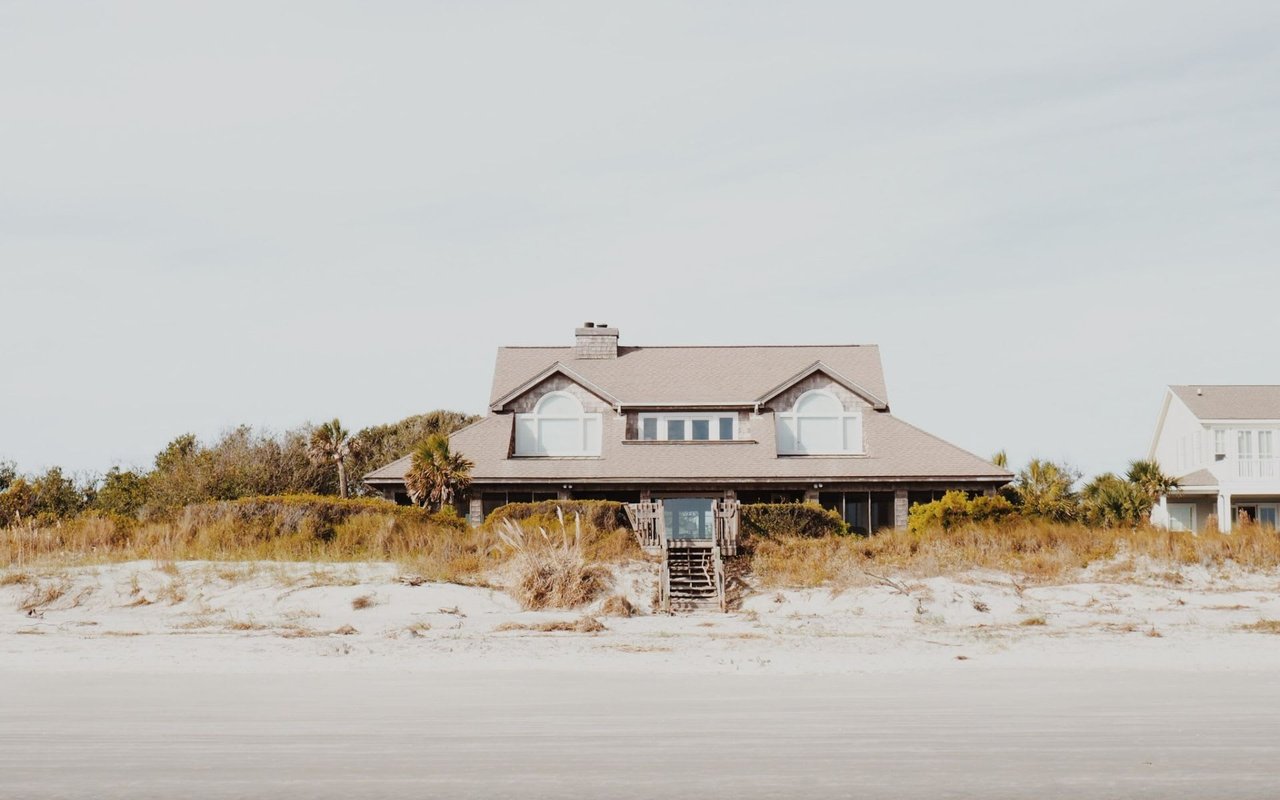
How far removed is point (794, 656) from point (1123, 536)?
13968 mm

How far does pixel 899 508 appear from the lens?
38312 millimetres

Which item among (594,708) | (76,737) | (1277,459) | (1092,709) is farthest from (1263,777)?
(1277,459)

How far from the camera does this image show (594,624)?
20734 mm

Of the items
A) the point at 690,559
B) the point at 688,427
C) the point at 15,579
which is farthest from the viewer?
the point at 688,427

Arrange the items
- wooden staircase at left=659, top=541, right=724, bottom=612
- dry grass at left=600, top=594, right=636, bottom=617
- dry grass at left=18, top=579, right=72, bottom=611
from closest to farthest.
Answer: dry grass at left=600, top=594, right=636, bottom=617, dry grass at left=18, top=579, right=72, bottom=611, wooden staircase at left=659, top=541, right=724, bottom=612

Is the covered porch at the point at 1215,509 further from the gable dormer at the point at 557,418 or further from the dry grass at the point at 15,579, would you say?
the dry grass at the point at 15,579

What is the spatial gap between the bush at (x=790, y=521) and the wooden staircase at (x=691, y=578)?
127 inches

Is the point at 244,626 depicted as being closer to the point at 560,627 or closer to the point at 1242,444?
the point at 560,627

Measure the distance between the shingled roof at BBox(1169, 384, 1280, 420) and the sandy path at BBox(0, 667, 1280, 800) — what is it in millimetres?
35649

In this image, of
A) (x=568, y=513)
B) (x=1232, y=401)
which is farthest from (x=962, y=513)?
(x=1232, y=401)

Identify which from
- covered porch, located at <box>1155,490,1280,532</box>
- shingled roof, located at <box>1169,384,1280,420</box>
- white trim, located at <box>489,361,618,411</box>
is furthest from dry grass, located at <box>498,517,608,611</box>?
shingled roof, located at <box>1169,384,1280,420</box>

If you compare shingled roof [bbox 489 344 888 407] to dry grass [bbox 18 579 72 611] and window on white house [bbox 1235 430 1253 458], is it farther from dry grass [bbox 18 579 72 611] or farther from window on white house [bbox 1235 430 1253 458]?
dry grass [bbox 18 579 72 611]

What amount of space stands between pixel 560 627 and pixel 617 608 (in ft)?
7.70

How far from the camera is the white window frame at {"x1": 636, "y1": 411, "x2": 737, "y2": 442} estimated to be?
1635 inches
